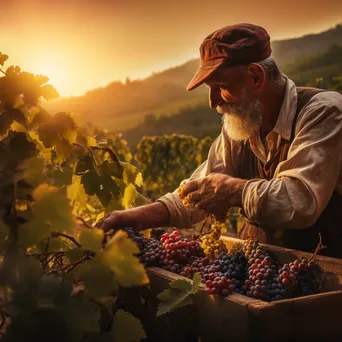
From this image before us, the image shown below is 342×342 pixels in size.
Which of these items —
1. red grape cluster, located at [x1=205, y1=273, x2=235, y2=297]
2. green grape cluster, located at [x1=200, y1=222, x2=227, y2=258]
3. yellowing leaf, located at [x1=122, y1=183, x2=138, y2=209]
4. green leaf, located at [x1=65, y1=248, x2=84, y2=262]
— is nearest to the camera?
green leaf, located at [x1=65, y1=248, x2=84, y2=262]

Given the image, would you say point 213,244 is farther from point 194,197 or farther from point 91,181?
point 91,181

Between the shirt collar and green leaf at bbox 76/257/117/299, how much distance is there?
2.00 metres

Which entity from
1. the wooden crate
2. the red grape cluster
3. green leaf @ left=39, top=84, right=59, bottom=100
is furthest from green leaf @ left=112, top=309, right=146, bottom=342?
green leaf @ left=39, top=84, right=59, bottom=100

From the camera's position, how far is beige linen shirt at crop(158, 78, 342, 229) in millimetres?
2896

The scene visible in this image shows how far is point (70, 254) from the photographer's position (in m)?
1.89

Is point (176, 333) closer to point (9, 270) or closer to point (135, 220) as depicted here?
point (135, 220)

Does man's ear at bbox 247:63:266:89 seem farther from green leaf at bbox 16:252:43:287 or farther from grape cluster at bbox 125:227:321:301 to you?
green leaf at bbox 16:252:43:287

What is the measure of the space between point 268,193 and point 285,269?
1.53 feet

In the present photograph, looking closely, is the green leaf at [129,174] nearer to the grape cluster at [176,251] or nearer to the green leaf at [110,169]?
the green leaf at [110,169]

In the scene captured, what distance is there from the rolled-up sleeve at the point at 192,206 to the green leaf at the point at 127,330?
6.23ft

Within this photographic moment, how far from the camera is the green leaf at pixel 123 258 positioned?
1442 mm

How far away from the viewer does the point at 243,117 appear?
3.35 m

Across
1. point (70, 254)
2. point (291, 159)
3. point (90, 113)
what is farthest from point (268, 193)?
point (90, 113)

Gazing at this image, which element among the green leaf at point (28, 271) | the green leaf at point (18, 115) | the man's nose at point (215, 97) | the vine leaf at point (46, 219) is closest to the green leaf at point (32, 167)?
the vine leaf at point (46, 219)
